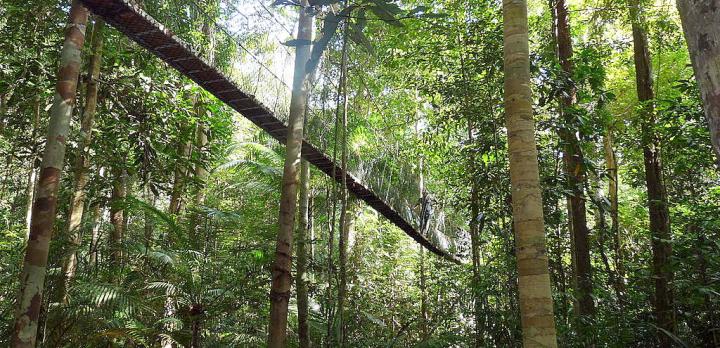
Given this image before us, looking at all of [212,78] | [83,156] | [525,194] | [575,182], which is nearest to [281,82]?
[212,78]

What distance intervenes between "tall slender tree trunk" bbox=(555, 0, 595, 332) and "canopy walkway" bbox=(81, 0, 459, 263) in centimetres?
158

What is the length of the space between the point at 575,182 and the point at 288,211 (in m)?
1.96

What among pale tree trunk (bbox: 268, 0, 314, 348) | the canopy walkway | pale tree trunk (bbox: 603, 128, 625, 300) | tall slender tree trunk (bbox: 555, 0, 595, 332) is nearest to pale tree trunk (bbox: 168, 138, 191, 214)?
the canopy walkway

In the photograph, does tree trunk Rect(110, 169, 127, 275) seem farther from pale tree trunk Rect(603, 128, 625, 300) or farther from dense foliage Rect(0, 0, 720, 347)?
pale tree trunk Rect(603, 128, 625, 300)

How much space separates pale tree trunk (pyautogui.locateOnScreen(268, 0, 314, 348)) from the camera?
8.49 ft

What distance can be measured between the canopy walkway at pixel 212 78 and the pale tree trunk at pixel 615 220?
2130 mm

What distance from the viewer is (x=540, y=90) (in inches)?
135

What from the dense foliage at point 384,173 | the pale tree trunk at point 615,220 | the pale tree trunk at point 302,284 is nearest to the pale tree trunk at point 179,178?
the dense foliage at point 384,173

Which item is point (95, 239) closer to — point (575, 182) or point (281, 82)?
point (281, 82)

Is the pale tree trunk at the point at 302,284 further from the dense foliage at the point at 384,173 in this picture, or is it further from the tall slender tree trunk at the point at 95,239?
the tall slender tree trunk at the point at 95,239

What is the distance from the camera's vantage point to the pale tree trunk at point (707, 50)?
2.80 ft

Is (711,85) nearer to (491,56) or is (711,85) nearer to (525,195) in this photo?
(525,195)

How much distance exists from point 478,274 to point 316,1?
8.90 feet

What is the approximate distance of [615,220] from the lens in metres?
4.47
